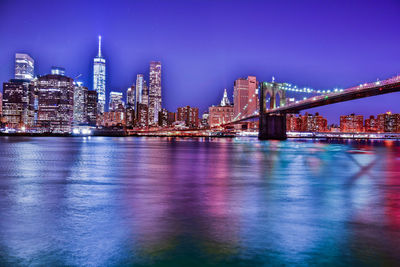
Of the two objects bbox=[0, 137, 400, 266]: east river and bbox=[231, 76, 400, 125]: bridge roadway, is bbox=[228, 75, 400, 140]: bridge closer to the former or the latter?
bbox=[231, 76, 400, 125]: bridge roadway

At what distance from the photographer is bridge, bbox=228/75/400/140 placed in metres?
58.5

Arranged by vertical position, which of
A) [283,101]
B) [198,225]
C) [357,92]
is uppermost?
[283,101]

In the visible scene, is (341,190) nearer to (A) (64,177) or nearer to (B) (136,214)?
(B) (136,214)

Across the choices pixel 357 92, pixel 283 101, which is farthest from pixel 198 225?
pixel 283 101

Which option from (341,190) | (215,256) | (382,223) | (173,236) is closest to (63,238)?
(173,236)

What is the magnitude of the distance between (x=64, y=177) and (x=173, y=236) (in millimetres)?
11410

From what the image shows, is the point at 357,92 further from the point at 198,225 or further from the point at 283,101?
the point at 198,225

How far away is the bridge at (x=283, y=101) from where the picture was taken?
58500 mm

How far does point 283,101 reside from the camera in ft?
329

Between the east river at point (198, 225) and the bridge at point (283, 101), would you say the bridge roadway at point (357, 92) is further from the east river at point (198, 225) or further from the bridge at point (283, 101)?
the east river at point (198, 225)

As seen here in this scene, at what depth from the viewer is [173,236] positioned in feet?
23.1

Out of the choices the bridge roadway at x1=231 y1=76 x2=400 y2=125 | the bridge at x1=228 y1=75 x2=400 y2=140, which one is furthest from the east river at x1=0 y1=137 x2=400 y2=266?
the bridge at x1=228 y1=75 x2=400 y2=140

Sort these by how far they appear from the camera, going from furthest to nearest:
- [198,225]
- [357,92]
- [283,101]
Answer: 1. [283,101]
2. [357,92]
3. [198,225]

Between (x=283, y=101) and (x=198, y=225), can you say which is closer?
(x=198, y=225)
